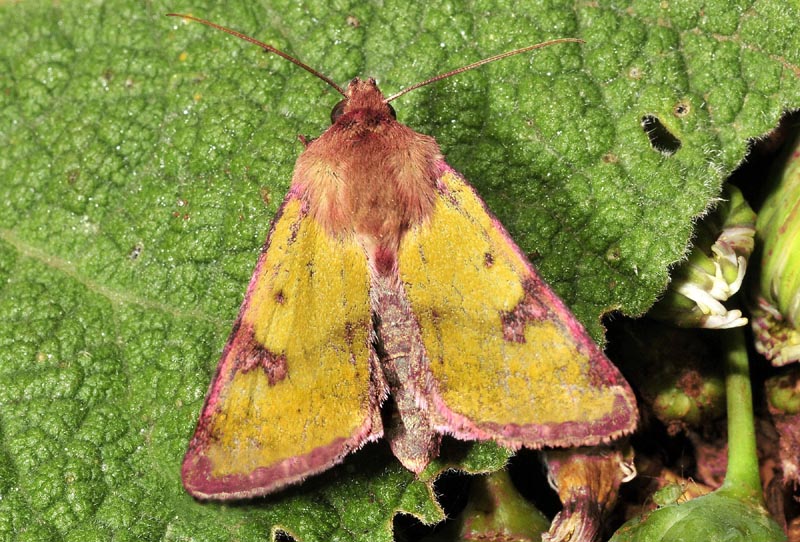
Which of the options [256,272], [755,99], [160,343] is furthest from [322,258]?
[755,99]

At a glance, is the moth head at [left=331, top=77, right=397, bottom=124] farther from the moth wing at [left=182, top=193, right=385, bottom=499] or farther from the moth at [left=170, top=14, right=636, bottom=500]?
the moth wing at [left=182, top=193, right=385, bottom=499]

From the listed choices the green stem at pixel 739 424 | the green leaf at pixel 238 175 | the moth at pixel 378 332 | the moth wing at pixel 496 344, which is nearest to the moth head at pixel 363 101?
the moth at pixel 378 332

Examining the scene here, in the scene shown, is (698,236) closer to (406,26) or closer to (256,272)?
(406,26)

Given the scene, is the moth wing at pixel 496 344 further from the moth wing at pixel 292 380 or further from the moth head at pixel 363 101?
the moth head at pixel 363 101

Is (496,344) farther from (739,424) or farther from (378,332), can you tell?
(739,424)

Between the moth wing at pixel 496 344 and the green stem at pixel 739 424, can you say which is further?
the green stem at pixel 739 424

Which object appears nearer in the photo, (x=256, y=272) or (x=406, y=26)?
(x=256, y=272)
